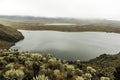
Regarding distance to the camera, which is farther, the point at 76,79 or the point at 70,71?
the point at 70,71

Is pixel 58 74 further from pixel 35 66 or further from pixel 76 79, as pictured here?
pixel 35 66

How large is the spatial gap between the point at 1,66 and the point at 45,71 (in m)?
6.54

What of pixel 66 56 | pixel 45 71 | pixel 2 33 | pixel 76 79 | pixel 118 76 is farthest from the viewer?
pixel 2 33

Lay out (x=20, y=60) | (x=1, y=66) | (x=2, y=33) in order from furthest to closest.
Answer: (x=2, y=33)
(x=20, y=60)
(x=1, y=66)

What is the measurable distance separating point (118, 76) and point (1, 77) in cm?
2047

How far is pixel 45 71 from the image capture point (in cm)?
2331

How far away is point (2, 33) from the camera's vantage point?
177 m

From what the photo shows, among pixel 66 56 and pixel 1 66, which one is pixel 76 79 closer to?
pixel 1 66

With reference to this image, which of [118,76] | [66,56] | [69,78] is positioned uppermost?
[69,78]

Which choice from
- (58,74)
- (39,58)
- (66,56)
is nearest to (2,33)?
(66,56)

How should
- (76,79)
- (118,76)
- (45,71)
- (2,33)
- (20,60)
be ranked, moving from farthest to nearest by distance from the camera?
(2,33)
(118,76)
(20,60)
(45,71)
(76,79)

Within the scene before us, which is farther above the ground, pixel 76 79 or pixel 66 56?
pixel 76 79

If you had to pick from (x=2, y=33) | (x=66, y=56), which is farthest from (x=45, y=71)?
(x=2, y=33)

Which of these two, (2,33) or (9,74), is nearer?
(9,74)
